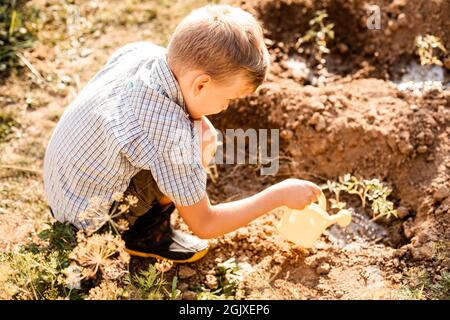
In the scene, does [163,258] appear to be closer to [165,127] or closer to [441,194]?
[165,127]

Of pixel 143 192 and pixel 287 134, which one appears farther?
pixel 287 134

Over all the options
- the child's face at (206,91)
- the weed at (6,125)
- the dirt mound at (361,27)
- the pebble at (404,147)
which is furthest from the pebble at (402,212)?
the weed at (6,125)

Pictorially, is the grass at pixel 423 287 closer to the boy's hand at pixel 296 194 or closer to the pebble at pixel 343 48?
the boy's hand at pixel 296 194

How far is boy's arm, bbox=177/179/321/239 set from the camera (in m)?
2.00

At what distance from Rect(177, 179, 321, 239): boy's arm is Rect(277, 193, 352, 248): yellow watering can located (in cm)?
14

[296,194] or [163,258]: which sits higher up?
[296,194]

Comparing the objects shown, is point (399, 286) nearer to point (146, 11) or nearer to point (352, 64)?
point (352, 64)

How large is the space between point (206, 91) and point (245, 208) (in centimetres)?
42

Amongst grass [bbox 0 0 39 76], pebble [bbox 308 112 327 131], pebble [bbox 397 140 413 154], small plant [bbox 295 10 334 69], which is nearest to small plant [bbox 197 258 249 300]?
pebble [bbox 308 112 327 131]

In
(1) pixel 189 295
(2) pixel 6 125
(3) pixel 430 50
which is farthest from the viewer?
(2) pixel 6 125

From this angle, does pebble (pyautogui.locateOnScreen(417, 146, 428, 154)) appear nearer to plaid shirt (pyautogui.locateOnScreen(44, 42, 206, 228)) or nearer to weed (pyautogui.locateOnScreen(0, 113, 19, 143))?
plaid shirt (pyautogui.locateOnScreen(44, 42, 206, 228))

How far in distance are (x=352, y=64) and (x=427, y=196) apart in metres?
0.91

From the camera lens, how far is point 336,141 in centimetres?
260

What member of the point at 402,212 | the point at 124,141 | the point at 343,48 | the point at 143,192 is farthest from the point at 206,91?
the point at 343,48
